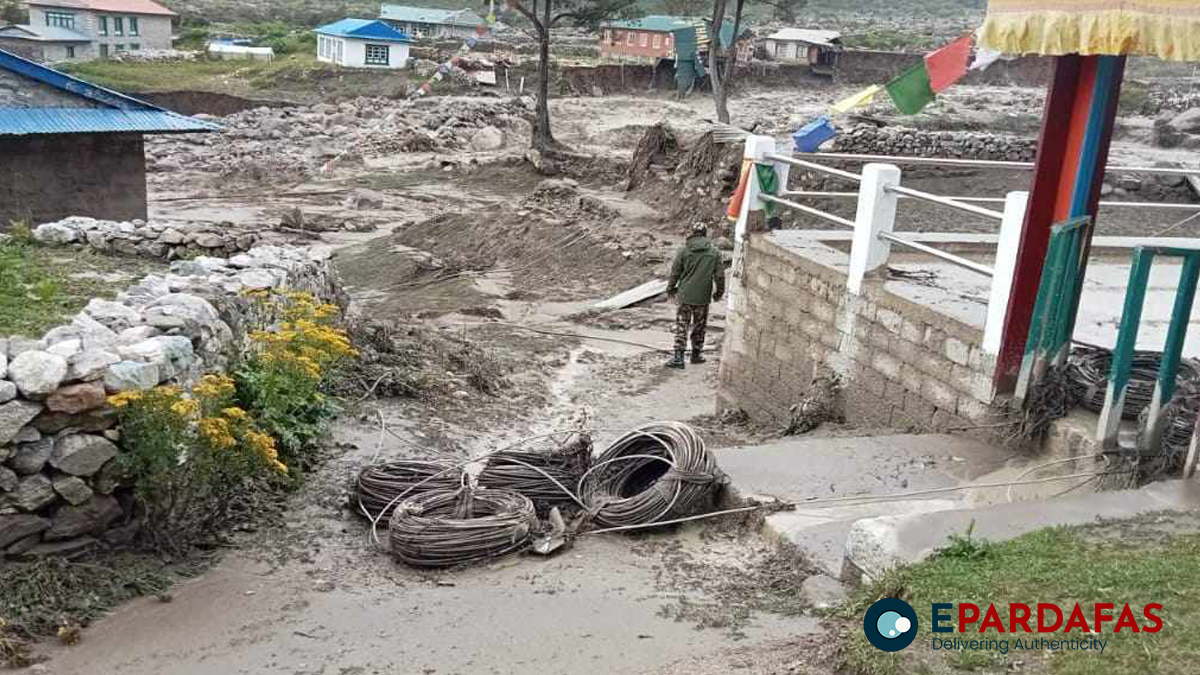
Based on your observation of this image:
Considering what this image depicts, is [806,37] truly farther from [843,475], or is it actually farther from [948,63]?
[843,475]

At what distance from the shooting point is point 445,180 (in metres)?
31.2

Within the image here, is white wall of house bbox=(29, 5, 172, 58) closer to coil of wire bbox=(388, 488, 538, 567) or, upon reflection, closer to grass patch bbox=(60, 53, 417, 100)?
grass patch bbox=(60, 53, 417, 100)

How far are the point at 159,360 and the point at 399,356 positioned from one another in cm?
503

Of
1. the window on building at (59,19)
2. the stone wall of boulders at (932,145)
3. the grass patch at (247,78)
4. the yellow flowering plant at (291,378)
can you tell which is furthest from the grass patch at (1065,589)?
the window on building at (59,19)

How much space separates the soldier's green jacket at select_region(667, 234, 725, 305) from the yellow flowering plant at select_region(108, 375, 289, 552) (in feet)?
24.9

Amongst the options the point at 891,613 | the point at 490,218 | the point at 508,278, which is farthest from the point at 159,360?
the point at 490,218

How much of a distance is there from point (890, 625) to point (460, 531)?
9.12ft

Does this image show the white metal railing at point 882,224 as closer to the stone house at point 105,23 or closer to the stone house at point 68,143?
the stone house at point 68,143

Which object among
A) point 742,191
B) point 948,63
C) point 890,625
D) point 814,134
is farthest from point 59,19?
point 890,625

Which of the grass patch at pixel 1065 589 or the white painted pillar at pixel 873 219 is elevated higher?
the white painted pillar at pixel 873 219

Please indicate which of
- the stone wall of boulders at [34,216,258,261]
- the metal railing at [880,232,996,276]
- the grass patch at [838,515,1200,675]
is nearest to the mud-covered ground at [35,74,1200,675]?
the grass patch at [838,515,1200,675]

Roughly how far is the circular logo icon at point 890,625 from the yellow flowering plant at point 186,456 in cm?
362

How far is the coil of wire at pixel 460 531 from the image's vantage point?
6277 millimetres

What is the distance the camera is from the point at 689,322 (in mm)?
14062
